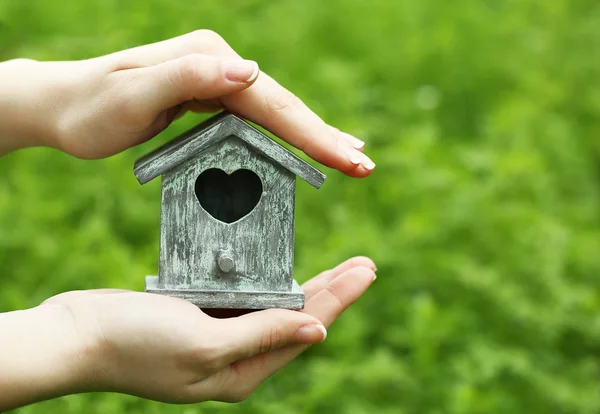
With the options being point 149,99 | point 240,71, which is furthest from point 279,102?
point 149,99

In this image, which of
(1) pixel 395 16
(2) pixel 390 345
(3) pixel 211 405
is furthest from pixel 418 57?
(3) pixel 211 405

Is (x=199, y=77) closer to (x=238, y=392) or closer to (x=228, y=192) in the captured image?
(x=228, y=192)

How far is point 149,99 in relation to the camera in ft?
7.10

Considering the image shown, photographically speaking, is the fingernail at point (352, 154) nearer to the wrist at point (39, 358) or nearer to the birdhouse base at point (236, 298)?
the birdhouse base at point (236, 298)

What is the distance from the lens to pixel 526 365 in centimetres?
393

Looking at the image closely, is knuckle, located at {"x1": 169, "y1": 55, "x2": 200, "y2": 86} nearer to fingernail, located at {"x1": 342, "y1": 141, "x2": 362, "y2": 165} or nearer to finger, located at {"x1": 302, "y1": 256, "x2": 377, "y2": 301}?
fingernail, located at {"x1": 342, "y1": 141, "x2": 362, "y2": 165}

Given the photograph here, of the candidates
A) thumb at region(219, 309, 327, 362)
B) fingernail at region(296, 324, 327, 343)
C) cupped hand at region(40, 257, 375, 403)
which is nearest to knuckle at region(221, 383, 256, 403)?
cupped hand at region(40, 257, 375, 403)

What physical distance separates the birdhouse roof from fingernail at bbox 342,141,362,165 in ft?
0.42

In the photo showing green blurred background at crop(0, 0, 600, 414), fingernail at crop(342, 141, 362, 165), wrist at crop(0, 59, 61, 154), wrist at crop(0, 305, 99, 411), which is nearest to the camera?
wrist at crop(0, 305, 99, 411)

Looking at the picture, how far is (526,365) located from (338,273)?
1.81 m

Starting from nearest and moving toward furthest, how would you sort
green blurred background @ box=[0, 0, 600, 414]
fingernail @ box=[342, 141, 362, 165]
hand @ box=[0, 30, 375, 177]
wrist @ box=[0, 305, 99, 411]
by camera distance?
wrist @ box=[0, 305, 99, 411] → hand @ box=[0, 30, 375, 177] → fingernail @ box=[342, 141, 362, 165] → green blurred background @ box=[0, 0, 600, 414]

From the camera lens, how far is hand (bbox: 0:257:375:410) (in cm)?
203

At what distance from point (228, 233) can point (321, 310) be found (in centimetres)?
35

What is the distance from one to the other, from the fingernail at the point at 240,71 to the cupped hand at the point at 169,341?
60 centimetres
